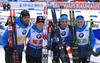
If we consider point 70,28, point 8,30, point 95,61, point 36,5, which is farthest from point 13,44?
point 36,5

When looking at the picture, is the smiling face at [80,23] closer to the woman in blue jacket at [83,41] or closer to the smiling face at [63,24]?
the woman in blue jacket at [83,41]

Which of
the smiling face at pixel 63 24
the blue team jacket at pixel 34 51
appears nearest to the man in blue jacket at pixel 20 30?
the blue team jacket at pixel 34 51

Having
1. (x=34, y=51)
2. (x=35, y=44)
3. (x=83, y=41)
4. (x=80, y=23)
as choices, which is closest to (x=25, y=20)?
(x=35, y=44)

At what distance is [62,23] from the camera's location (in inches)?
128

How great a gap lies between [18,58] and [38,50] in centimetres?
41

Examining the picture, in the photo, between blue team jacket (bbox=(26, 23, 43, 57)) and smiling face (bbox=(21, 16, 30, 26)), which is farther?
blue team jacket (bbox=(26, 23, 43, 57))

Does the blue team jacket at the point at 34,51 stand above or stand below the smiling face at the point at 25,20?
below

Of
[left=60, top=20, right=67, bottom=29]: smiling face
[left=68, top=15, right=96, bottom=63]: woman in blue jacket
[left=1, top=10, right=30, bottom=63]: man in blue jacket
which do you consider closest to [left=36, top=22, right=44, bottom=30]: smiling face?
[left=1, top=10, right=30, bottom=63]: man in blue jacket

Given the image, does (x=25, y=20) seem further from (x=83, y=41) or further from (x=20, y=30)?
(x=83, y=41)

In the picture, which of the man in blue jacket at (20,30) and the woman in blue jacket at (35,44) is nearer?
the man in blue jacket at (20,30)

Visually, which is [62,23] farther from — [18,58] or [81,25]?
[18,58]

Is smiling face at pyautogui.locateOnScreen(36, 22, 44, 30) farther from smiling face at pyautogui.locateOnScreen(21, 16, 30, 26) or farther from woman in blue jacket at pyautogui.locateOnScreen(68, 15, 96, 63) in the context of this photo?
woman in blue jacket at pyautogui.locateOnScreen(68, 15, 96, 63)

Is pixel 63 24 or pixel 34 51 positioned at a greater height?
pixel 63 24

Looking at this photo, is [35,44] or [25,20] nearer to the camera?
[25,20]
